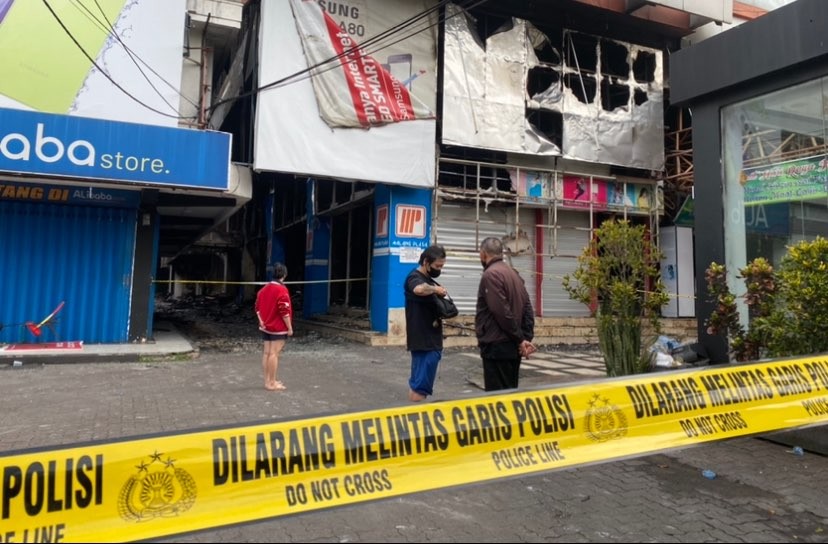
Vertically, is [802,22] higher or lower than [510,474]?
higher

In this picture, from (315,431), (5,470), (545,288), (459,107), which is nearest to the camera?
(5,470)

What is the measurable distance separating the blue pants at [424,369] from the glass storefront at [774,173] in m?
4.91

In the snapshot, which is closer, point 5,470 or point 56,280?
point 5,470

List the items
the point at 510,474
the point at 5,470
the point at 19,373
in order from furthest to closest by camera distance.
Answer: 1. the point at 19,373
2. the point at 510,474
3. the point at 5,470

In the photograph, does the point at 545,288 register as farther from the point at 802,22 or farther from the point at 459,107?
the point at 802,22

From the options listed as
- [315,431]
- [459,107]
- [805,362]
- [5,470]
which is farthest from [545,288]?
[5,470]

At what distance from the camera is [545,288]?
1515 centimetres

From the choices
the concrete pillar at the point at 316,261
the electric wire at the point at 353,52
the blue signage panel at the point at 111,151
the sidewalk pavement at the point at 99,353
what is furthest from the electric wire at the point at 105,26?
the concrete pillar at the point at 316,261

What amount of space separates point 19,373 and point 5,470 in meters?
7.34

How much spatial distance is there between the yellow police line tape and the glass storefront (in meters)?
3.82

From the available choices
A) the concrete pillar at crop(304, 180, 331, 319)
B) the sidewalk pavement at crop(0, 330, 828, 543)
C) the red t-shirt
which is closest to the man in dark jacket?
the sidewalk pavement at crop(0, 330, 828, 543)

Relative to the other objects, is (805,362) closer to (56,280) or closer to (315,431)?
(315,431)

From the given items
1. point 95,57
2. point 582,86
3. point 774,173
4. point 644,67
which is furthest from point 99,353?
point 644,67

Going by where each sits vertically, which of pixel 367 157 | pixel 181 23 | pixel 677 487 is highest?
pixel 181 23
